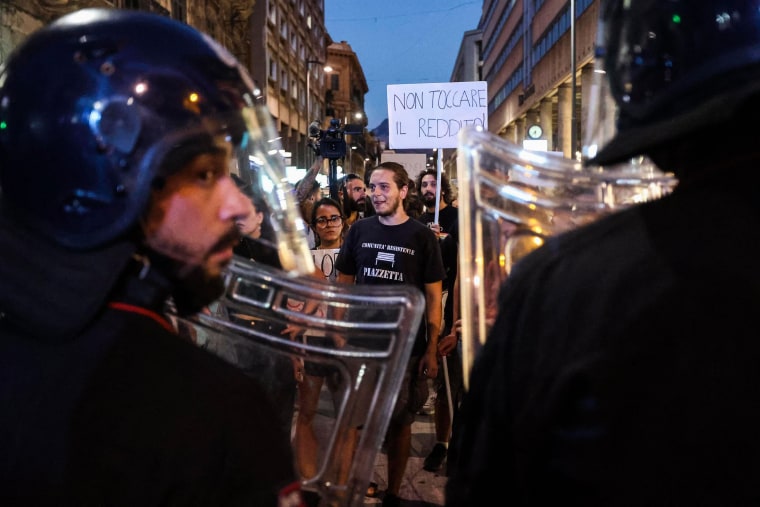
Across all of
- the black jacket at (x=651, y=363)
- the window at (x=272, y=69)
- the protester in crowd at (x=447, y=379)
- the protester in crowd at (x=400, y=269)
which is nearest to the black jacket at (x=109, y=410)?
the black jacket at (x=651, y=363)

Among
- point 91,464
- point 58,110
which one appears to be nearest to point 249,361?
point 91,464

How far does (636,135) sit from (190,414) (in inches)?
32.9

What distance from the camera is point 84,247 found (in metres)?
1.15

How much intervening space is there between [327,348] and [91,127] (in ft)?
2.13

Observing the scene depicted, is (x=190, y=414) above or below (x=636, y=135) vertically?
below

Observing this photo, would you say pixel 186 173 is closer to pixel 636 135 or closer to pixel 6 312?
pixel 6 312

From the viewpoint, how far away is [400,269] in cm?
415

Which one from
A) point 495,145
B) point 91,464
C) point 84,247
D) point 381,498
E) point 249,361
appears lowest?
point 381,498

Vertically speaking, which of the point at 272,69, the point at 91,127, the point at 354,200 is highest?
the point at 272,69

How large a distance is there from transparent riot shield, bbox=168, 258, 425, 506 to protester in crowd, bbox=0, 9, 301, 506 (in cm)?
15

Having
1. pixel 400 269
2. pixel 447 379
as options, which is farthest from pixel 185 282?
pixel 447 379

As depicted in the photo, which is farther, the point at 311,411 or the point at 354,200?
the point at 354,200

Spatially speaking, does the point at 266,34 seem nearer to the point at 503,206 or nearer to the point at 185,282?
the point at 503,206

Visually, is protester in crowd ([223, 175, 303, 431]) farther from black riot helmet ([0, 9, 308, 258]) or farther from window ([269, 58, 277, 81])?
window ([269, 58, 277, 81])
